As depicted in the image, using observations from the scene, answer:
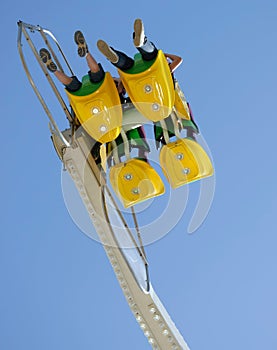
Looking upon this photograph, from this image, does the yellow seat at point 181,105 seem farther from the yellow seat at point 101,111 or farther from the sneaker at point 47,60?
the sneaker at point 47,60

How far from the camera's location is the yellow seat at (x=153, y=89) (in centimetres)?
163

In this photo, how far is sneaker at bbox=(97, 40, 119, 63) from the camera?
162 cm

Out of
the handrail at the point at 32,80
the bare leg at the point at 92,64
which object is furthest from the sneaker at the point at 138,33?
the handrail at the point at 32,80

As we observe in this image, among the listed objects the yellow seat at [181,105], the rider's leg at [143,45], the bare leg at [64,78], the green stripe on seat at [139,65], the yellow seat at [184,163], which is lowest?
the yellow seat at [184,163]

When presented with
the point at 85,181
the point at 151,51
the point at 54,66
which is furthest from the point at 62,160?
the point at 151,51

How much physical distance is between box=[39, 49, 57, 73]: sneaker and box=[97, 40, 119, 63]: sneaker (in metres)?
0.13

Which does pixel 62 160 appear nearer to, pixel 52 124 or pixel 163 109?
pixel 52 124

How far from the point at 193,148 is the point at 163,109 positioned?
177 millimetres

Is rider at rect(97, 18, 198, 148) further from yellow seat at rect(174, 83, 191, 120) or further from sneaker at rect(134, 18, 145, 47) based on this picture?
yellow seat at rect(174, 83, 191, 120)

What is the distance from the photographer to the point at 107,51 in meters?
1.62

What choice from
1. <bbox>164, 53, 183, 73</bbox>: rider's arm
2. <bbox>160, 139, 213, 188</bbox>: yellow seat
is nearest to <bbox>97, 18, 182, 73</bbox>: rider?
<bbox>164, 53, 183, 73</bbox>: rider's arm

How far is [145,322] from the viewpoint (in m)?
1.78

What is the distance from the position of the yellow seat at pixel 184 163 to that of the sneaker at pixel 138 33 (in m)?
0.28

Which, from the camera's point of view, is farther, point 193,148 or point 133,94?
point 193,148
